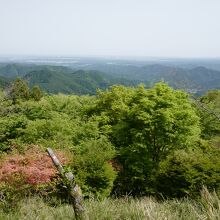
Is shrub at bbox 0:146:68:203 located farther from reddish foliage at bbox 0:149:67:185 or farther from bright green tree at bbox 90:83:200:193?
bright green tree at bbox 90:83:200:193

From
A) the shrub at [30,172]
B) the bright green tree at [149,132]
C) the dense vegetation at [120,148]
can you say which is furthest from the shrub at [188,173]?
the shrub at [30,172]

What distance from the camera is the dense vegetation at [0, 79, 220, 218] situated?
1947 cm

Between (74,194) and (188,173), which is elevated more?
(74,194)

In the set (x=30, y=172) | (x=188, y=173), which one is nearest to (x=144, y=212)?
(x=30, y=172)

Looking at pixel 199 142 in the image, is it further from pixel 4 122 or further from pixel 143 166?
pixel 4 122

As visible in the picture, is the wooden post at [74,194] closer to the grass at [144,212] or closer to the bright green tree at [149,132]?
the grass at [144,212]

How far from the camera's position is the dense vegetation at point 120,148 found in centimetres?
1947

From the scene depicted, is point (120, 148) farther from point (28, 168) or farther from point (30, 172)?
point (30, 172)

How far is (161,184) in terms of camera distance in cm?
2189

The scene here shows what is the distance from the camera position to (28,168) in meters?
19.2

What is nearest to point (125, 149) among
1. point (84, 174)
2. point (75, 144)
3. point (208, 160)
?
point (75, 144)

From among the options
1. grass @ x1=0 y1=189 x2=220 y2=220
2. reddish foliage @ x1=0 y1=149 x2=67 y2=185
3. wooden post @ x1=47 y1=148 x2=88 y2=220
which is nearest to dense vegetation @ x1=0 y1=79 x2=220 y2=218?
reddish foliage @ x1=0 y1=149 x2=67 y2=185

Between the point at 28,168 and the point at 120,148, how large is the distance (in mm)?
8573

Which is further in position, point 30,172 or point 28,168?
point 28,168
